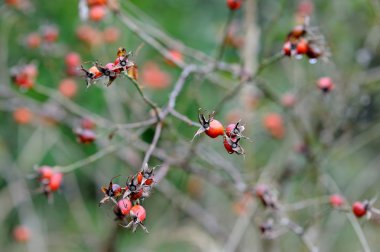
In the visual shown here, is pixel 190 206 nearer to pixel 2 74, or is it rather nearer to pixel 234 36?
pixel 234 36

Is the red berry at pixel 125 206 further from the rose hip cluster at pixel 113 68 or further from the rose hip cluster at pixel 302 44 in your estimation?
the rose hip cluster at pixel 302 44

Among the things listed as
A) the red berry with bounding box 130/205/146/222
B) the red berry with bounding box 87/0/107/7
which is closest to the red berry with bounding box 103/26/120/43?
the red berry with bounding box 87/0/107/7

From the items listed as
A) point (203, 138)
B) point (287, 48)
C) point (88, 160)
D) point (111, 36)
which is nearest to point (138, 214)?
point (88, 160)

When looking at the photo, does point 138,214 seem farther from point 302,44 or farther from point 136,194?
point 302,44

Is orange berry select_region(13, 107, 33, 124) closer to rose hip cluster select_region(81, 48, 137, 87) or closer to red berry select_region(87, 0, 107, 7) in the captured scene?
red berry select_region(87, 0, 107, 7)

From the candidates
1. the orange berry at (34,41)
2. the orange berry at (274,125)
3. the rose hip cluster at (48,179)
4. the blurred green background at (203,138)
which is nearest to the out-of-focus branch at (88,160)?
the rose hip cluster at (48,179)

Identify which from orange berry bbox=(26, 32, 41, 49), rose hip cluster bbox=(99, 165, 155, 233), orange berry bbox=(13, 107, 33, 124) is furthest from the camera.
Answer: orange berry bbox=(13, 107, 33, 124)
